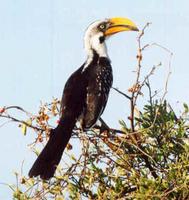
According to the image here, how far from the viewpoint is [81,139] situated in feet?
13.8

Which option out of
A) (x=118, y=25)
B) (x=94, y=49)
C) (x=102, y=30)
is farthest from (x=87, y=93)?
(x=118, y=25)

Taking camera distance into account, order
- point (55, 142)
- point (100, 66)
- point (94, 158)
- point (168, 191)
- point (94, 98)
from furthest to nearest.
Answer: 1. point (100, 66)
2. point (94, 98)
3. point (55, 142)
4. point (94, 158)
5. point (168, 191)

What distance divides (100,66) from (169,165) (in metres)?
1.80

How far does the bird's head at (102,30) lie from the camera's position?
19.4ft

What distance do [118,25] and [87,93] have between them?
1327 millimetres

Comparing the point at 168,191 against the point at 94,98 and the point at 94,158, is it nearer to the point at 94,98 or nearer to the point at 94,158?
the point at 94,158

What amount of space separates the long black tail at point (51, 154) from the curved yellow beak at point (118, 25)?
1848mm

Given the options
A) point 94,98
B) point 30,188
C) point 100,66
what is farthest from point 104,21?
point 30,188

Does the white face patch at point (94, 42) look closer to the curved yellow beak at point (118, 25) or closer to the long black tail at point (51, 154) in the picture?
the curved yellow beak at point (118, 25)

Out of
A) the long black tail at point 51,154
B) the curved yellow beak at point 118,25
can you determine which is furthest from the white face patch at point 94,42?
the long black tail at point 51,154

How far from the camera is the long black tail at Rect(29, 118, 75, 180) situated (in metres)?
4.32

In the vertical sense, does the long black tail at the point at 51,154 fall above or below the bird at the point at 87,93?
below

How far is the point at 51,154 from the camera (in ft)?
14.7

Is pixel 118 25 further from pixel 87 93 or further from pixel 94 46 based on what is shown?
pixel 87 93
